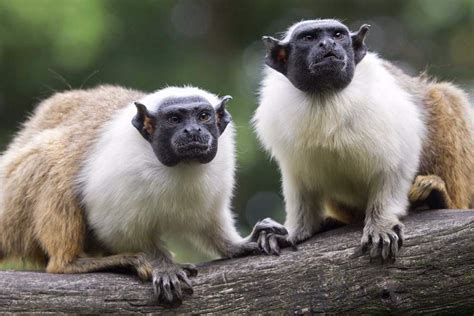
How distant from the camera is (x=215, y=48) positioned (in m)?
17.4

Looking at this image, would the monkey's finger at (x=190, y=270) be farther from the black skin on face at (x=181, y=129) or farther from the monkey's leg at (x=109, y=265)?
the black skin on face at (x=181, y=129)

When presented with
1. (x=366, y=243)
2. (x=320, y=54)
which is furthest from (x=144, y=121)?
(x=366, y=243)

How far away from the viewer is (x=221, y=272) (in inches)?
326

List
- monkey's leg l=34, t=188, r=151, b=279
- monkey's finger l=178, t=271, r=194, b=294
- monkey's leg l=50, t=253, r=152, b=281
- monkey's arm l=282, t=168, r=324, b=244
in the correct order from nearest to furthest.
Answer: monkey's finger l=178, t=271, r=194, b=294
monkey's leg l=50, t=253, r=152, b=281
monkey's leg l=34, t=188, r=151, b=279
monkey's arm l=282, t=168, r=324, b=244

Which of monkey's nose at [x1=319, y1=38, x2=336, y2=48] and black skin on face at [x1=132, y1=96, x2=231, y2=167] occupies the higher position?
monkey's nose at [x1=319, y1=38, x2=336, y2=48]

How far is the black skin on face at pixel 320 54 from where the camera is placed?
8.11 metres

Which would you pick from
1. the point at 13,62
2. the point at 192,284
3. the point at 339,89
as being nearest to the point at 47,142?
the point at 192,284

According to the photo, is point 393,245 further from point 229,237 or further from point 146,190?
point 146,190

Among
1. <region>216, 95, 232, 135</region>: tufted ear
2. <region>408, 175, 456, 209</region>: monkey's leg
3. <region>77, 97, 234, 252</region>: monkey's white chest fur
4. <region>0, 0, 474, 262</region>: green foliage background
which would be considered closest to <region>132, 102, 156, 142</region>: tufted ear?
<region>77, 97, 234, 252</region>: monkey's white chest fur

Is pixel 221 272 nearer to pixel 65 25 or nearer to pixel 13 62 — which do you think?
pixel 65 25

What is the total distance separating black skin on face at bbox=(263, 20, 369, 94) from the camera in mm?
8109

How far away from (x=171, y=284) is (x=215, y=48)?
971 cm

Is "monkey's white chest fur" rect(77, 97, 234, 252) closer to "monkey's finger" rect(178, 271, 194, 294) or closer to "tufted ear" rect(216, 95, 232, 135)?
"tufted ear" rect(216, 95, 232, 135)

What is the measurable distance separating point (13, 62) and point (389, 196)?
28.3ft
